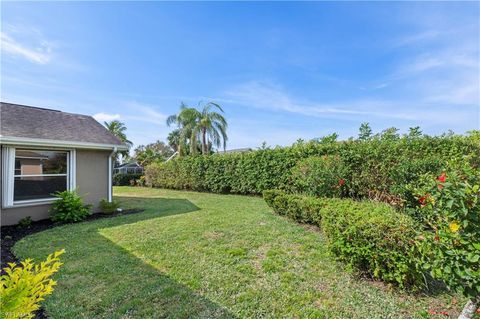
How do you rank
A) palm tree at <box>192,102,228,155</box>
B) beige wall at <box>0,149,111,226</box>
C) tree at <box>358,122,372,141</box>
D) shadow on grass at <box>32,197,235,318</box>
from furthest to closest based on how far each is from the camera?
palm tree at <box>192,102,228,155</box>, tree at <box>358,122,372,141</box>, beige wall at <box>0,149,111,226</box>, shadow on grass at <box>32,197,235,318</box>

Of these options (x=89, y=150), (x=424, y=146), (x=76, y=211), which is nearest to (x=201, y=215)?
(x=76, y=211)

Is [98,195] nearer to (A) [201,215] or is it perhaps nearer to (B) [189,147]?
(A) [201,215]

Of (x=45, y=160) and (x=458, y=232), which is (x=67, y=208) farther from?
(x=458, y=232)

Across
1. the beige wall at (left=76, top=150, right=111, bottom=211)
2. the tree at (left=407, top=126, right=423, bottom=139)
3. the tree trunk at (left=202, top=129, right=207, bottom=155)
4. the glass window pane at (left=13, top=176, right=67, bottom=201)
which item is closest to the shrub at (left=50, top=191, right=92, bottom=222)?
the glass window pane at (left=13, top=176, right=67, bottom=201)

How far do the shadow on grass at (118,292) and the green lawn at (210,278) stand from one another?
13 mm

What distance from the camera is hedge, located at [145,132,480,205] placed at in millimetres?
6836

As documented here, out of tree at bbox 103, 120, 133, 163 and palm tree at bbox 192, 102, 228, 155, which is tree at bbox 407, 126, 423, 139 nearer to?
palm tree at bbox 192, 102, 228, 155

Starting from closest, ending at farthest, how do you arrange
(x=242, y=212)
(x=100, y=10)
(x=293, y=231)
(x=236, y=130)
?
(x=293, y=231)
(x=100, y=10)
(x=242, y=212)
(x=236, y=130)

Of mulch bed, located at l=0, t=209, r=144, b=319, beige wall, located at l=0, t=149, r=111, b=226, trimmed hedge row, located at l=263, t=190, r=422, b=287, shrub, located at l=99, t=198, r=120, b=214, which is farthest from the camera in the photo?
shrub, located at l=99, t=198, r=120, b=214

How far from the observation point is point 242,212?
26.8ft

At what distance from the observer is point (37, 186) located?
725 cm

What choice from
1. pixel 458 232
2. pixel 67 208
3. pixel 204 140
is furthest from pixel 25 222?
pixel 204 140

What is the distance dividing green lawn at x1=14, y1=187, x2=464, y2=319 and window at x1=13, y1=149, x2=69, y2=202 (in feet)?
6.38

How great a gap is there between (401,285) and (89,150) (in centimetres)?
931
